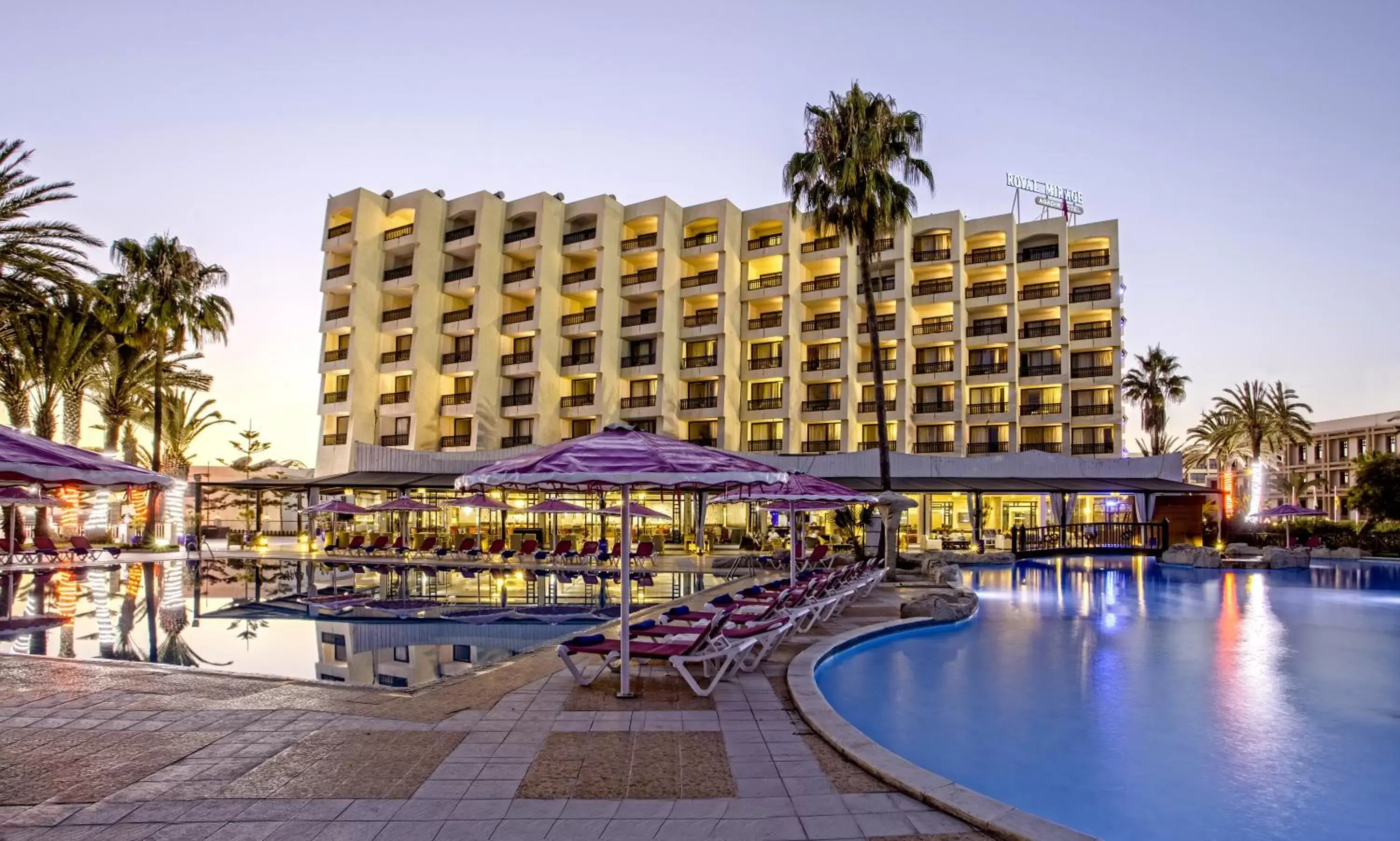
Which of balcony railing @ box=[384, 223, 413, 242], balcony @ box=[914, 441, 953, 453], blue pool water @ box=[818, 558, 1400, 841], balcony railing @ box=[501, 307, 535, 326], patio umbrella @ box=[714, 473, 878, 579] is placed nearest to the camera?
blue pool water @ box=[818, 558, 1400, 841]

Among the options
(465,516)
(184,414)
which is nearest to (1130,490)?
(465,516)

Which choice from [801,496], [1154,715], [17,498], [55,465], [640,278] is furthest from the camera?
[640,278]

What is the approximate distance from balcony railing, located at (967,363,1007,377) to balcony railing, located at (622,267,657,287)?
16.9m

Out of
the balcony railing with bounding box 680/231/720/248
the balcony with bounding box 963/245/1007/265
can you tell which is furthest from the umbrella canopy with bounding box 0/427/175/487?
the balcony with bounding box 963/245/1007/265

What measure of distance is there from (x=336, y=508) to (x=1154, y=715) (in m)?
23.6

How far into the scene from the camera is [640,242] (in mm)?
44719

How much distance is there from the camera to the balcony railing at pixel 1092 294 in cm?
4375

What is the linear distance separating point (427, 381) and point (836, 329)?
21132mm

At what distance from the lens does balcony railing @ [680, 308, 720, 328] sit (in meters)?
44.1

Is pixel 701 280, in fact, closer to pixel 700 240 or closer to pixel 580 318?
pixel 700 240

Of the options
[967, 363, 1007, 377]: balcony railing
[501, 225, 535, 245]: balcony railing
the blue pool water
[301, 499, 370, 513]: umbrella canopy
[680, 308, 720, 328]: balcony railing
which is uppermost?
[501, 225, 535, 245]: balcony railing

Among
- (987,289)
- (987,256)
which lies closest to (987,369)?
(987,289)

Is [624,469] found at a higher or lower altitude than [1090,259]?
lower

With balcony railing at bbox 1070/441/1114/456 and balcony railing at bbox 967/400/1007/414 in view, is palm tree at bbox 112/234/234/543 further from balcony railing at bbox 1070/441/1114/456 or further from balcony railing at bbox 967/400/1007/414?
balcony railing at bbox 1070/441/1114/456
